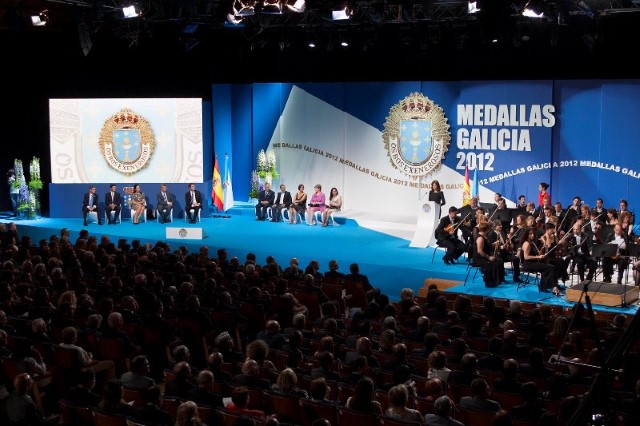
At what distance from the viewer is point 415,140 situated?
20.3 metres

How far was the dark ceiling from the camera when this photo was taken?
55.4 ft

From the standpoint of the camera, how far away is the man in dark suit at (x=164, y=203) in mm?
20828

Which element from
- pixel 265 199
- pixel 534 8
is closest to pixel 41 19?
pixel 265 199

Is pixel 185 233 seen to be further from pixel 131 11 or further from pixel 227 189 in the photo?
pixel 131 11

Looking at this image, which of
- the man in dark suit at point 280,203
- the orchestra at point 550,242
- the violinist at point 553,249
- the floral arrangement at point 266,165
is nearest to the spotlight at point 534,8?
the orchestra at point 550,242

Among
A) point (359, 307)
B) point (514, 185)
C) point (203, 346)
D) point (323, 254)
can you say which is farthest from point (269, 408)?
point (514, 185)

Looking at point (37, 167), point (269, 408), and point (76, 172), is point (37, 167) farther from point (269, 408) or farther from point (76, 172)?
point (269, 408)

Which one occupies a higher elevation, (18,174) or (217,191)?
(18,174)

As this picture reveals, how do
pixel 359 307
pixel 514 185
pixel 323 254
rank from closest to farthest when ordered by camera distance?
pixel 359 307 < pixel 323 254 < pixel 514 185

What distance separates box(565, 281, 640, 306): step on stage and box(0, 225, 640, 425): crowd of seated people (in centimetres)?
109

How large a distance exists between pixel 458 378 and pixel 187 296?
14.2ft

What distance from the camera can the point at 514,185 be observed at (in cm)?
1906

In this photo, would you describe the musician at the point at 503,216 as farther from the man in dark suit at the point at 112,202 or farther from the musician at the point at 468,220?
the man in dark suit at the point at 112,202

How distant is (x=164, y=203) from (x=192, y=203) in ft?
2.34
